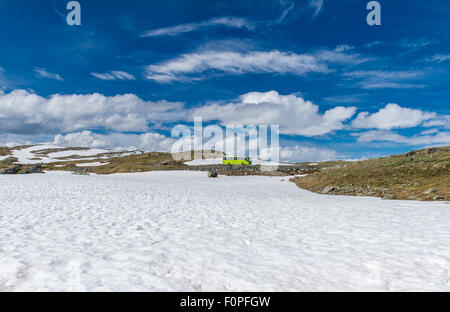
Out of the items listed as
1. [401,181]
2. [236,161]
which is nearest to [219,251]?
[401,181]

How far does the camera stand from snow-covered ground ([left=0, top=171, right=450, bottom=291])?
5.69m

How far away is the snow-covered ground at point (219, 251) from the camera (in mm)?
5691

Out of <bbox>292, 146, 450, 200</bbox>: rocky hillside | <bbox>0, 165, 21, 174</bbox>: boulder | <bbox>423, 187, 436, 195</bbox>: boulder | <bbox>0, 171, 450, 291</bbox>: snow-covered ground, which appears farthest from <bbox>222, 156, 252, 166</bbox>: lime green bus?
<bbox>0, 171, 450, 291</bbox>: snow-covered ground

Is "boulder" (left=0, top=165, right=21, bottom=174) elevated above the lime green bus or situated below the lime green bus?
below

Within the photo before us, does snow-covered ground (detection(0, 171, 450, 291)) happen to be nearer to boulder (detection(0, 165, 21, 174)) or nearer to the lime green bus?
boulder (detection(0, 165, 21, 174))

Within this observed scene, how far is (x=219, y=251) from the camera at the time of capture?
7793mm

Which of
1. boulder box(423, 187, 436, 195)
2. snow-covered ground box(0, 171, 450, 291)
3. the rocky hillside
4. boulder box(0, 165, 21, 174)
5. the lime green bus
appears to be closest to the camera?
snow-covered ground box(0, 171, 450, 291)

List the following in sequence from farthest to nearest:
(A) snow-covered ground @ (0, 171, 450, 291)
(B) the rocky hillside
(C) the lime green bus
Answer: (C) the lime green bus < (B) the rocky hillside < (A) snow-covered ground @ (0, 171, 450, 291)

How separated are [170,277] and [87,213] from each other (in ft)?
30.5

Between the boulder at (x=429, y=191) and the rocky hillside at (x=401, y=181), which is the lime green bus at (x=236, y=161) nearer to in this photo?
the rocky hillside at (x=401, y=181)

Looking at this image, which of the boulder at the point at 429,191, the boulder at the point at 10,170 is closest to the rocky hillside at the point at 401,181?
the boulder at the point at 429,191

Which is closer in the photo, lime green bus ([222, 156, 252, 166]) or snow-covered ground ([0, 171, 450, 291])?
snow-covered ground ([0, 171, 450, 291])
